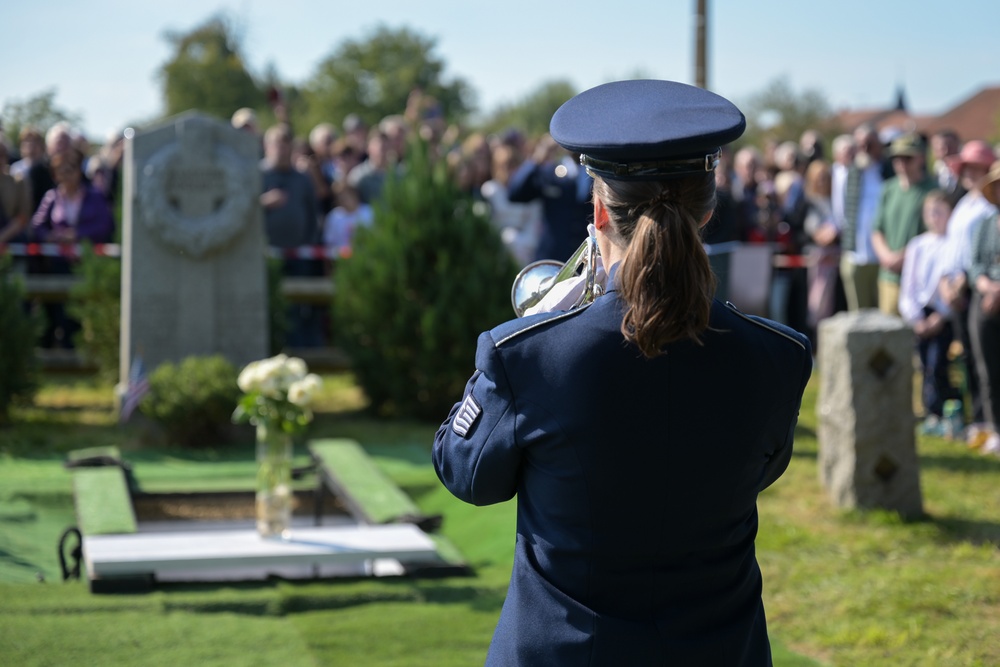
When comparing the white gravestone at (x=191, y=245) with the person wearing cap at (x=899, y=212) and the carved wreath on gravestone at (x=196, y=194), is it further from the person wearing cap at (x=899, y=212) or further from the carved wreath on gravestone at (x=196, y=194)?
the person wearing cap at (x=899, y=212)

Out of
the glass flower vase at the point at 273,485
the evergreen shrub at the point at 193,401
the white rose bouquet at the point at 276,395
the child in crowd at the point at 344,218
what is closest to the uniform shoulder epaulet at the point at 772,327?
the white rose bouquet at the point at 276,395

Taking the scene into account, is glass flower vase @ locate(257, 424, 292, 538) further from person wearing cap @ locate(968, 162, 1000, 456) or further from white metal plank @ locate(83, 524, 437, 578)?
person wearing cap @ locate(968, 162, 1000, 456)

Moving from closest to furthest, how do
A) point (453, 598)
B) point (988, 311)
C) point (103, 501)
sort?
Answer: point (453, 598) < point (103, 501) < point (988, 311)

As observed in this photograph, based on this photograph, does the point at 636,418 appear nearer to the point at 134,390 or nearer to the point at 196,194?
the point at 134,390

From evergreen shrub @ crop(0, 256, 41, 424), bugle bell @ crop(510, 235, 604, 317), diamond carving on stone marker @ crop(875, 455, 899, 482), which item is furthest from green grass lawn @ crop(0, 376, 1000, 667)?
bugle bell @ crop(510, 235, 604, 317)

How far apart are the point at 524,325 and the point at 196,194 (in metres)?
7.92

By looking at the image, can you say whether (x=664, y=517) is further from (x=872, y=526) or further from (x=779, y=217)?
(x=779, y=217)

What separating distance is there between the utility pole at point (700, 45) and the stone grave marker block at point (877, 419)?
286 inches

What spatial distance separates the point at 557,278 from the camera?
8.32 ft

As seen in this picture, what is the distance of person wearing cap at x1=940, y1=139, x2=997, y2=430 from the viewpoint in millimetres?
9187

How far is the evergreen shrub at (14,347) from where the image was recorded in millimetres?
9281

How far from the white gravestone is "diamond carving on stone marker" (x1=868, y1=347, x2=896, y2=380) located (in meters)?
4.85

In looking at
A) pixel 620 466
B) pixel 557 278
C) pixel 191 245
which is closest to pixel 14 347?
pixel 191 245

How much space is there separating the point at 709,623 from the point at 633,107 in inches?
37.4
